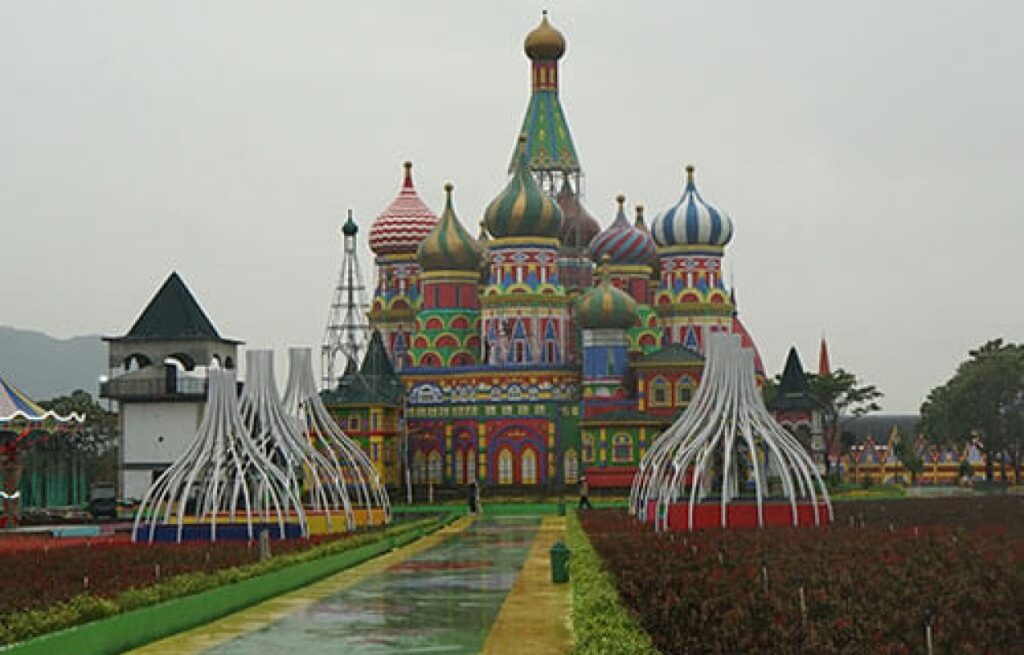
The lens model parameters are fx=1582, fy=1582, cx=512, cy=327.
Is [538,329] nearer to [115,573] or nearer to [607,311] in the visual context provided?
[607,311]

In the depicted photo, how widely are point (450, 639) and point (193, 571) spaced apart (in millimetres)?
6904

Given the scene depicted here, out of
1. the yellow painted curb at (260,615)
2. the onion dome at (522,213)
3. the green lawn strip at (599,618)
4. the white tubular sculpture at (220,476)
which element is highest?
the onion dome at (522,213)

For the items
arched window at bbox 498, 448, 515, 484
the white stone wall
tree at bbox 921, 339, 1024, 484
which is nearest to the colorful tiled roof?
the white stone wall

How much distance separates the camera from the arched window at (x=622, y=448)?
66.2m

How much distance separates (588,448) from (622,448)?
4.71 feet

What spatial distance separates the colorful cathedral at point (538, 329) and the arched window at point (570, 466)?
63 mm

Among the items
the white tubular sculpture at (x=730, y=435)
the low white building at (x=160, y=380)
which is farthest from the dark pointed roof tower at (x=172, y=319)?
the white tubular sculpture at (x=730, y=435)

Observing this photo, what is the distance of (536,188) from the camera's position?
72.8 metres

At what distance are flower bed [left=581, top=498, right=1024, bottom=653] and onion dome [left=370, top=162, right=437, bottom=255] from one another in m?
49.2

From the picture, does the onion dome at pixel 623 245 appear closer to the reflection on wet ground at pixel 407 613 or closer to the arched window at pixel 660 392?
the arched window at pixel 660 392

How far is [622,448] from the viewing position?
66.4m

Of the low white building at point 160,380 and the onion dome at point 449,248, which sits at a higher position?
the onion dome at point 449,248

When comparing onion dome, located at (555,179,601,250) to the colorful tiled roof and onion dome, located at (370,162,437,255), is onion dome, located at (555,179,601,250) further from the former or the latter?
the colorful tiled roof

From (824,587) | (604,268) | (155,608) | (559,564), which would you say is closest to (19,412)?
(604,268)
